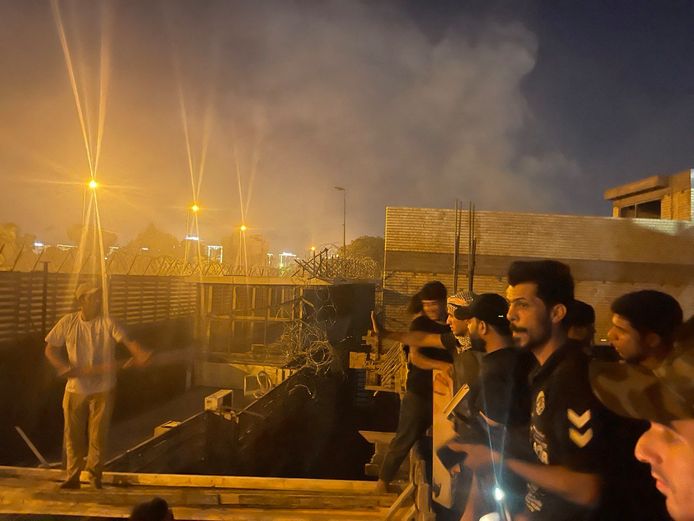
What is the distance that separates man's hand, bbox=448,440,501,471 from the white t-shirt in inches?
119

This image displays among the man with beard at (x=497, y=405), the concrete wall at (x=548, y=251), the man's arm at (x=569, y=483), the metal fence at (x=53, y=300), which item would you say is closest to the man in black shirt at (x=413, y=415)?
the man with beard at (x=497, y=405)

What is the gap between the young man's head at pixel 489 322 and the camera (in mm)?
2361

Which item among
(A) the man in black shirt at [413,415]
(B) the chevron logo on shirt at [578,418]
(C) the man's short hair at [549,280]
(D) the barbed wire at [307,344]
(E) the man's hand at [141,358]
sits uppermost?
(C) the man's short hair at [549,280]

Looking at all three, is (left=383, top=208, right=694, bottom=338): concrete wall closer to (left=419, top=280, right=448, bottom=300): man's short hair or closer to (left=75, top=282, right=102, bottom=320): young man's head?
(left=419, top=280, right=448, bottom=300): man's short hair

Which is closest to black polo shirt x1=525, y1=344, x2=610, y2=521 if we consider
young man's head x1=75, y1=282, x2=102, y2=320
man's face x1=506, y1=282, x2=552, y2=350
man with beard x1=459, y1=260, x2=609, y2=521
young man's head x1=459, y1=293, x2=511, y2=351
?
man with beard x1=459, y1=260, x2=609, y2=521

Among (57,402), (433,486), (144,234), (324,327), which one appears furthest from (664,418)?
(144,234)

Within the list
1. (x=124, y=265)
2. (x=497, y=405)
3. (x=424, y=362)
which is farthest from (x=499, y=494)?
(x=124, y=265)

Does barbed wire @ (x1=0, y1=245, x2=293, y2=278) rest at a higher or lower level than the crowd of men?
higher

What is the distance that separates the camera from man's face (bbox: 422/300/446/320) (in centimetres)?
378

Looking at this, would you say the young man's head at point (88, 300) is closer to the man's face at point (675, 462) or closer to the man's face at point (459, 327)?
the man's face at point (459, 327)

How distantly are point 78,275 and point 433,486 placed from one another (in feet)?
32.6

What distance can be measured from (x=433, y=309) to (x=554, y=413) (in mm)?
2232

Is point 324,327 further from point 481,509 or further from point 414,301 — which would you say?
point 481,509

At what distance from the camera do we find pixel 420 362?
3.40 metres
